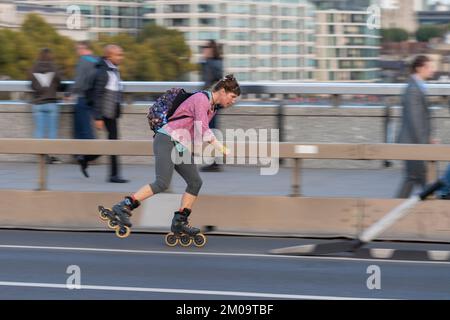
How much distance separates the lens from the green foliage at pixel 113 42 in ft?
401

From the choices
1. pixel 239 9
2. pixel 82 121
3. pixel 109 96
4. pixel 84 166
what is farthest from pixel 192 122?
pixel 239 9

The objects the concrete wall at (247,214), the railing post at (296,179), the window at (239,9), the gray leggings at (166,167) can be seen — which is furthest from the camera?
the window at (239,9)

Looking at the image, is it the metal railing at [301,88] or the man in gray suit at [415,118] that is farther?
the metal railing at [301,88]

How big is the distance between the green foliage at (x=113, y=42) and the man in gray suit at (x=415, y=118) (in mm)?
84210

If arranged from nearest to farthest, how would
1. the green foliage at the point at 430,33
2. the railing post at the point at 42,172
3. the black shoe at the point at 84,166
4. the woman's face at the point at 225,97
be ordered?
the woman's face at the point at 225,97, the railing post at the point at 42,172, the black shoe at the point at 84,166, the green foliage at the point at 430,33

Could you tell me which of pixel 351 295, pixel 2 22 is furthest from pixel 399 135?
pixel 2 22

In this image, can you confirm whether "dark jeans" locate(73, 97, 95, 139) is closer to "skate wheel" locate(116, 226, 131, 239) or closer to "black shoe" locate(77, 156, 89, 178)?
"black shoe" locate(77, 156, 89, 178)

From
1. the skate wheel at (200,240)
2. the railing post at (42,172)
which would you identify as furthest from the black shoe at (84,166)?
the skate wheel at (200,240)

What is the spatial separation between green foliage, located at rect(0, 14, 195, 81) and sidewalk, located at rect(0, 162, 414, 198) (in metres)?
79.4

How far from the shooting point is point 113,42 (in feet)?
453

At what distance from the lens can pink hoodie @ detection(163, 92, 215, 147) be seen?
10.3 meters

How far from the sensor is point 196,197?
36.0 ft

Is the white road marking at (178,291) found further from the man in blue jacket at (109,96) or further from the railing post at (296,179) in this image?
the man in blue jacket at (109,96)
